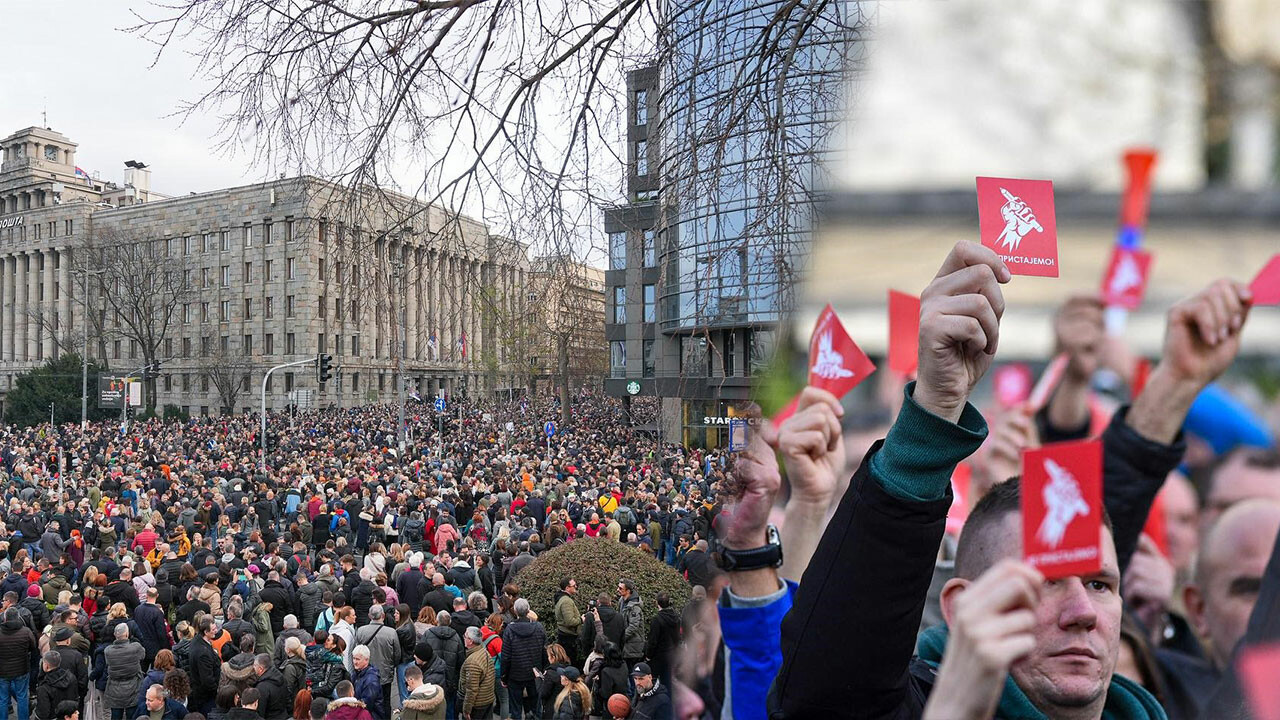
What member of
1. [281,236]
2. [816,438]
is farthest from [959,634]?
[281,236]

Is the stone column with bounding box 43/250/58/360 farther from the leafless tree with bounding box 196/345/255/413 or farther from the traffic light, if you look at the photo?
the traffic light

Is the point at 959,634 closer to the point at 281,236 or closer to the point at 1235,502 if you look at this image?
the point at 1235,502

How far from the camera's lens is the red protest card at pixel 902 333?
1633 millimetres

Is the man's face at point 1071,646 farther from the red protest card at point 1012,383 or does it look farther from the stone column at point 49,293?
the stone column at point 49,293

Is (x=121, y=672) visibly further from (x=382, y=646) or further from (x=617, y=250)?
(x=617, y=250)

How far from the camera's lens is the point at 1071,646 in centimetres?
112

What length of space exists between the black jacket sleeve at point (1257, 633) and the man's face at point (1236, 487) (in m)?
0.38

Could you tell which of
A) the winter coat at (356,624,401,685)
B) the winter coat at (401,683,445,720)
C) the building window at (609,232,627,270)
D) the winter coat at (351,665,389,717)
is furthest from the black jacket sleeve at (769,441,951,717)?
the winter coat at (356,624,401,685)

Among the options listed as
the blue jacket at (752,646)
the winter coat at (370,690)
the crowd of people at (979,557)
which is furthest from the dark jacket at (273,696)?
the blue jacket at (752,646)

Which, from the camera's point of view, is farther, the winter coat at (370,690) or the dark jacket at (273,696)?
Answer: the winter coat at (370,690)

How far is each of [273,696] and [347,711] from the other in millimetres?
602

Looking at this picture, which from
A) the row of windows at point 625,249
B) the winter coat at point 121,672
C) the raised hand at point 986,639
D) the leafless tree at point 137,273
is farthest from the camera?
the leafless tree at point 137,273

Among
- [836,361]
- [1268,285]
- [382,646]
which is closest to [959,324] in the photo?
[836,361]

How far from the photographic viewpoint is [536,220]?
308 cm
